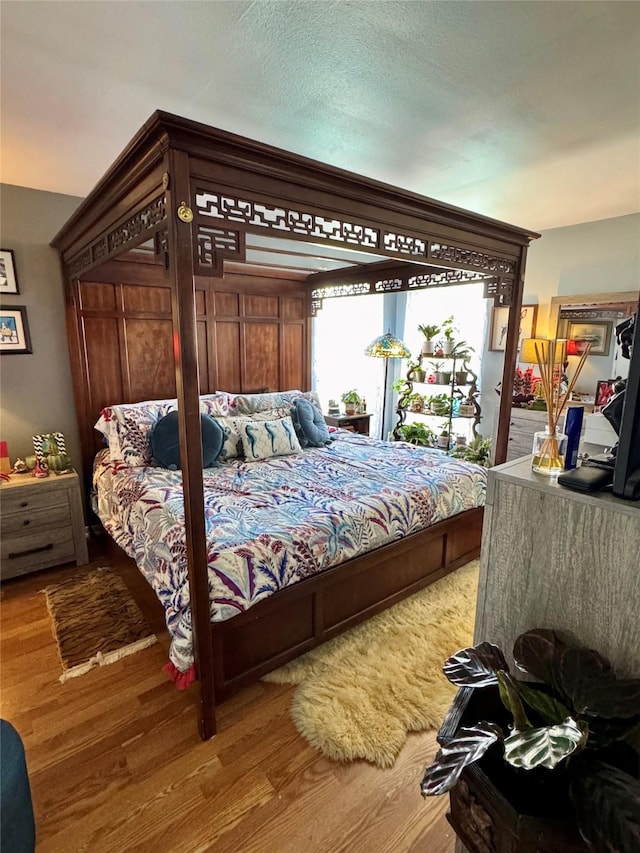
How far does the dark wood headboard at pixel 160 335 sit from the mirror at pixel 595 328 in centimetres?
244

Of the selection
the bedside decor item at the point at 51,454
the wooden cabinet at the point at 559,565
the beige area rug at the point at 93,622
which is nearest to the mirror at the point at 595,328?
the wooden cabinet at the point at 559,565

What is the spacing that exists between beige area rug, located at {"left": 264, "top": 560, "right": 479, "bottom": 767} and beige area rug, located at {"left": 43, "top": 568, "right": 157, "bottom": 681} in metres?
0.85

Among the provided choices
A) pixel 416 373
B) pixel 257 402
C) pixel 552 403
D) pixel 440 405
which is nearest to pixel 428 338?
pixel 416 373

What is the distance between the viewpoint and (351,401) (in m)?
4.72

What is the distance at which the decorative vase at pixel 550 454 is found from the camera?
1202 millimetres

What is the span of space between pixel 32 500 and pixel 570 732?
298 centimetres

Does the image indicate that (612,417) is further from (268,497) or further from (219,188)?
(268,497)

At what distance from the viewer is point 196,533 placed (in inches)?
61.5

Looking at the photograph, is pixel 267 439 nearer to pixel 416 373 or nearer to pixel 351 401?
pixel 351 401

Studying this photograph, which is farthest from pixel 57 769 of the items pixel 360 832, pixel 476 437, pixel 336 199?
pixel 476 437

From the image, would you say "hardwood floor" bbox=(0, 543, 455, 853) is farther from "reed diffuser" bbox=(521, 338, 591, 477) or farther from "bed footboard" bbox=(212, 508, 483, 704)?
"reed diffuser" bbox=(521, 338, 591, 477)

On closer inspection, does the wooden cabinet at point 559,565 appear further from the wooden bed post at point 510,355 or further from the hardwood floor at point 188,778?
the wooden bed post at point 510,355

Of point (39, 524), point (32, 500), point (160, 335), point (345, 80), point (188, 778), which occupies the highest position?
point (345, 80)

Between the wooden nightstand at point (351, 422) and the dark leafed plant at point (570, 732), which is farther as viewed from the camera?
the wooden nightstand at point (351, 422)
